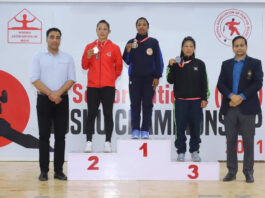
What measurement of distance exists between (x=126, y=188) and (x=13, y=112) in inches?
89.2

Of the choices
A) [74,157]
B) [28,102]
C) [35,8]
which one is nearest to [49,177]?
[74,157]

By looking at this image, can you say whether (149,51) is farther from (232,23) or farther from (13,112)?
(13,112)

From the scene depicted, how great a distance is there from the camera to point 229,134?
391cm

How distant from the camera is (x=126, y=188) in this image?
144 inches

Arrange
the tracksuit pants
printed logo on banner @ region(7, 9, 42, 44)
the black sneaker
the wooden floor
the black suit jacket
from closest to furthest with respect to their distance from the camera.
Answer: the wooden floor → the black suit jacket → the black sneaker → the tracksuit pants → printed logo on banner @ region(7, 9, 42, 44)

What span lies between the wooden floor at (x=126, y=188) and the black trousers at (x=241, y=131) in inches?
8.0

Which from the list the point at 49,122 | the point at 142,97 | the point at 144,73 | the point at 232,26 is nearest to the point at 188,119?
the point at 142,97

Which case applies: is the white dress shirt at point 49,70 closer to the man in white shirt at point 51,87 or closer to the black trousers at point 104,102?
the man in white shirt at point 51,87

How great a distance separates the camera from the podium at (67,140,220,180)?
3986mm

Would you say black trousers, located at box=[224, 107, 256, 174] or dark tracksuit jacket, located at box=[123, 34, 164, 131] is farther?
dark tracksuit jacket, located at box=[123, 34, 164, 131]

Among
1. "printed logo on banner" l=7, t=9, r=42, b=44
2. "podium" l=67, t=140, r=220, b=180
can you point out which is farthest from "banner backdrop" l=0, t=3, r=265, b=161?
"podium" l=67, t=140, r=220, b=180

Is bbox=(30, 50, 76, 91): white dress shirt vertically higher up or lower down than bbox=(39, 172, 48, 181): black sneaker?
higher up

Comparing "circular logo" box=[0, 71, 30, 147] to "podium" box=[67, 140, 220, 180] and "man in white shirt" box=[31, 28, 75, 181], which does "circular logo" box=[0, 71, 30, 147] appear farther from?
"podium" box=[67, 140, 220, 180]

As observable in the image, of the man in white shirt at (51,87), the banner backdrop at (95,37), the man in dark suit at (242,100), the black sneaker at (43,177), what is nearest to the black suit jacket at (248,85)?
the man in dark suit at (242,100)
